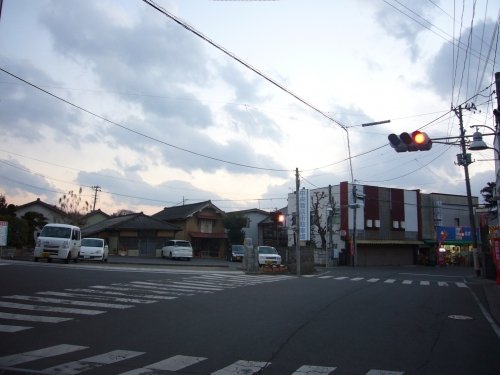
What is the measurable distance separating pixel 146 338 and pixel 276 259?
Answer: 26210mm

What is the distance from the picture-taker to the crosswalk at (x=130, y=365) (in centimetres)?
630

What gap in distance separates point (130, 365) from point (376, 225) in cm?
4952

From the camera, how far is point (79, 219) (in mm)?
58812

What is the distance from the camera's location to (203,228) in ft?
184

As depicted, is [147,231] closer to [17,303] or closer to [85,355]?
[17,303]

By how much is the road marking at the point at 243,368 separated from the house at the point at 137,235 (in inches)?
1725

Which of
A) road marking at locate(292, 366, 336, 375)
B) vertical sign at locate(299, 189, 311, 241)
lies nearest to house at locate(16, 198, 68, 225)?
vertical sign at locate(299, 189, 311, 241)

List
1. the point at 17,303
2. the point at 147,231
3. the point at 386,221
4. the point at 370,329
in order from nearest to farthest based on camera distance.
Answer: the point at 370,329 → the point at 17,303 → the point at 147,231 → the point at 386,221

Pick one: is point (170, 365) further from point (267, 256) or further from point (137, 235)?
point (137, 235)

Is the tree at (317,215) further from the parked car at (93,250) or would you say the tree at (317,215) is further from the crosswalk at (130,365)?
the crosswalk at (130,365)

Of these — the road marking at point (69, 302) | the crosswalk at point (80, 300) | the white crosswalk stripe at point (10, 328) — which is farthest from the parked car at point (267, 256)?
the white crosswalk stripe at point (10, 328)

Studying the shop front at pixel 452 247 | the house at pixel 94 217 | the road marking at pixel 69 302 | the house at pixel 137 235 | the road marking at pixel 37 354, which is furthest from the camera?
the house at pixel 94 217

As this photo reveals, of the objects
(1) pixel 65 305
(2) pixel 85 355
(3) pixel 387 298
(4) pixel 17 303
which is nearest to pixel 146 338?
(2) pixel 85 355

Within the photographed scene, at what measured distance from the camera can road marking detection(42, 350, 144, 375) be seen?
245 inches
